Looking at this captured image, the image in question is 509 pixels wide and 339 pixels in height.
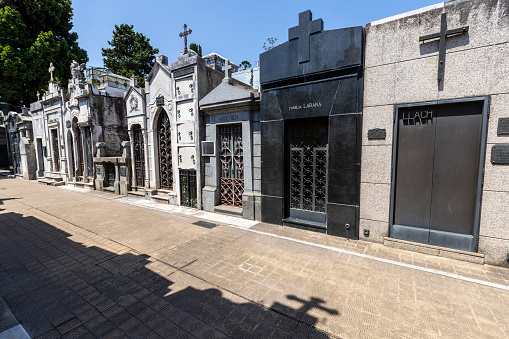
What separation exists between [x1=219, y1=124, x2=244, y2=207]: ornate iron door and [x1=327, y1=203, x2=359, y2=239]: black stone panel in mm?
3398

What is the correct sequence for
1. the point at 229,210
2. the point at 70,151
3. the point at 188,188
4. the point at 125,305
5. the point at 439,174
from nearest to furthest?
the point at 125,305, the point at 439,174, the point at 229,210, the point at 188,188, the point at 70,151

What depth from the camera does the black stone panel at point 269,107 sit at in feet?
23.4

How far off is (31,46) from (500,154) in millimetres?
32274

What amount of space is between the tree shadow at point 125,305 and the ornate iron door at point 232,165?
4020 mm

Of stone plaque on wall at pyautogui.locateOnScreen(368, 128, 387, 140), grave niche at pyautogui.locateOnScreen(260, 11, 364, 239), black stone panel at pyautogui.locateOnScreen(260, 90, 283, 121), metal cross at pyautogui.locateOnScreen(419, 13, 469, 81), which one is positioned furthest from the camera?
black stone panel at pyautogui.locateOnScreen(260, 90, 283, 121)

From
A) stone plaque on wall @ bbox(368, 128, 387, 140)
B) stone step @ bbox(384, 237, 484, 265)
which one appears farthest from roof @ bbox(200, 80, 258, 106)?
stone step @ bbox(384, 237, 484, 265)

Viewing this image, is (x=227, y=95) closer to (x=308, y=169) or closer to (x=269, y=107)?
(x=269, y=107)

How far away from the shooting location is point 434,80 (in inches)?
202

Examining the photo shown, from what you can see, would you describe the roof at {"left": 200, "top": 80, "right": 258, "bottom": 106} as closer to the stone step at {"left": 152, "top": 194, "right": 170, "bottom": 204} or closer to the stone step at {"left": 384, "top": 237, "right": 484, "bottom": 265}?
the stone step at {"left": 152, "top": 194, "right": 170, "bottom": 204}

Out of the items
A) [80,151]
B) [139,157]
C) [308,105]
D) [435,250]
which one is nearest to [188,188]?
[139,157]

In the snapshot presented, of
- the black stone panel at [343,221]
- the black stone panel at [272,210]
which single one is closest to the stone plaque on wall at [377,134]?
the black stone panel at [343,221]

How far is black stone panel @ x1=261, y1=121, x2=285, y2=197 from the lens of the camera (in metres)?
7.18

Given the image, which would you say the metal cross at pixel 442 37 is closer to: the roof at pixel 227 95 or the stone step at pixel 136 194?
the roof at pixel 227 95

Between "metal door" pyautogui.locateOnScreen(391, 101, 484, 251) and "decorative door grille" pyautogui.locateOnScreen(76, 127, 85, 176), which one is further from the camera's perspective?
"decorative door grille" pyautogui.locateOnScreen(76, 127, 85, 176)
